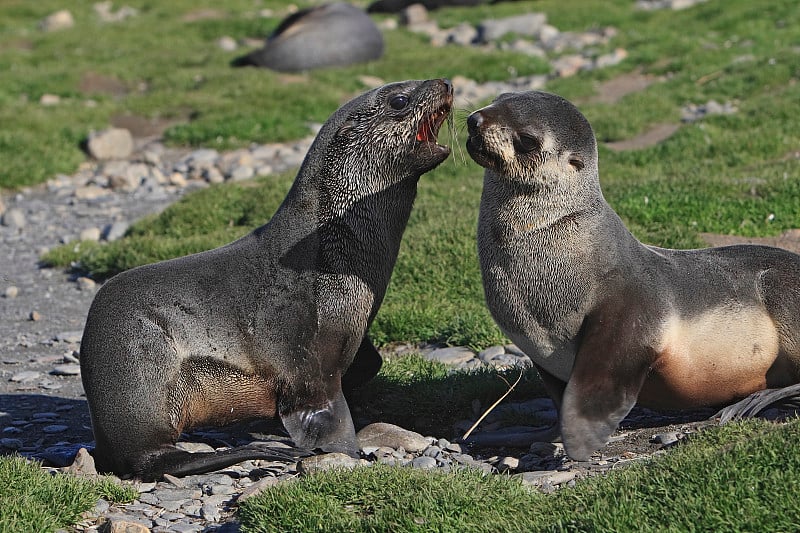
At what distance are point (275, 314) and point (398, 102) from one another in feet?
4.50

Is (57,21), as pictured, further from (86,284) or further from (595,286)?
(595,286)

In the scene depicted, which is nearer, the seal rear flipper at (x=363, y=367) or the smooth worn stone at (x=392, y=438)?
the smooth worn stone at (x=392, y=438)

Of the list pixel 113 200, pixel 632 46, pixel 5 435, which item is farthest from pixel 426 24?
pixel 5 435

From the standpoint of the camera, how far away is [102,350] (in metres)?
5.45

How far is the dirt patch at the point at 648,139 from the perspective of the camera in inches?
484

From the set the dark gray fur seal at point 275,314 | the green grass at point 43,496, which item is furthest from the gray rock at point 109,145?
the green grass at point 43,496

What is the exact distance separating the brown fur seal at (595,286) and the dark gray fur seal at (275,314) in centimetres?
67

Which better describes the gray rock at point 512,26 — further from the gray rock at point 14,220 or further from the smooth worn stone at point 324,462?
the smooth worn stone at point 324,462

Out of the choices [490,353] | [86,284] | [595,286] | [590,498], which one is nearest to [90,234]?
[86,284]

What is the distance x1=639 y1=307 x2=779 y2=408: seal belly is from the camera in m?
5.23

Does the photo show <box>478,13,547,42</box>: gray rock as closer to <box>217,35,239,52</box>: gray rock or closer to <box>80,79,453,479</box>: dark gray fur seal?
<box>217,35,239,52</box>: gray rock

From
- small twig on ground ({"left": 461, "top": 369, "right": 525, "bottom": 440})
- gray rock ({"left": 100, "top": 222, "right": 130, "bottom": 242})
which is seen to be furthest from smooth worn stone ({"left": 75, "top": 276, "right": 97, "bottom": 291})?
small twig on ground ({"left": 461, "top": 369, "right": 525, "bottom": 440})

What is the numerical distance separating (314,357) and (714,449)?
2.10 metres

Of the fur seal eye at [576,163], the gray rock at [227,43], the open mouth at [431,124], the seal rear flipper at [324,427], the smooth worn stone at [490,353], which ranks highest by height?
the open mouth at [431,124]
